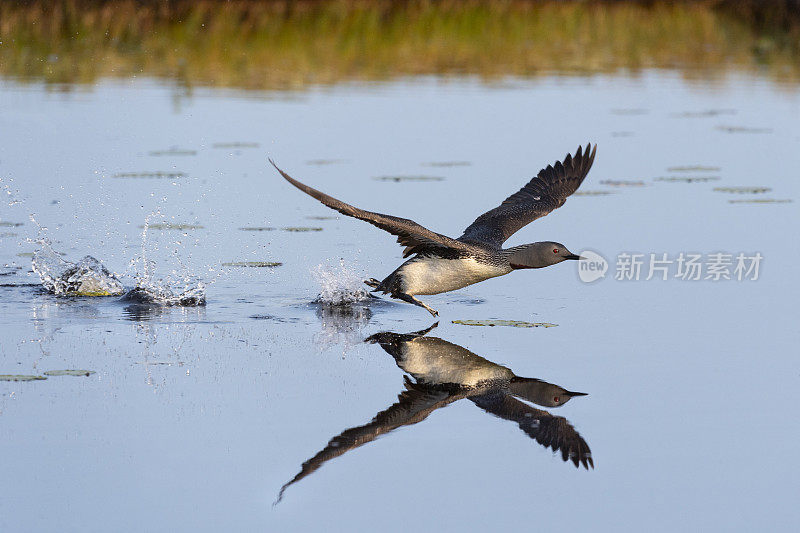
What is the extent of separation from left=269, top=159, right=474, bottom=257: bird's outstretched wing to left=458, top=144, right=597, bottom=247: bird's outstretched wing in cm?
75

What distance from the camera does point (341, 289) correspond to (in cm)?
1022

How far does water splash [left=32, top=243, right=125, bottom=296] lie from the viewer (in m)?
10.3

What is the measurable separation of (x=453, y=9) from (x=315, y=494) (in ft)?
101

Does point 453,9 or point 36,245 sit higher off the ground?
point 453,9

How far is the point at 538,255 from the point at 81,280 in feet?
11.8

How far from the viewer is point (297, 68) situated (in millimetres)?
27562

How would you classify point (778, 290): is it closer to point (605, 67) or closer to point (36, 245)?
point (36, 245)

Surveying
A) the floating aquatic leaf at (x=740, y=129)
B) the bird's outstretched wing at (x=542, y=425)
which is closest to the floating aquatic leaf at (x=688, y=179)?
the floating aquatic leaf at (x=740, y=129)

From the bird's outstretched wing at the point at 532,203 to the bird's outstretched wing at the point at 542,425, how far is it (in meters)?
2.71

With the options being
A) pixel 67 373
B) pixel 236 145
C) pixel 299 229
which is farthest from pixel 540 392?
pixel 236 145

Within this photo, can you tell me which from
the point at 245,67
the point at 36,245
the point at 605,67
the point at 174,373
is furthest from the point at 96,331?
the point at 605,67

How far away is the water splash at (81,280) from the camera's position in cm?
1027

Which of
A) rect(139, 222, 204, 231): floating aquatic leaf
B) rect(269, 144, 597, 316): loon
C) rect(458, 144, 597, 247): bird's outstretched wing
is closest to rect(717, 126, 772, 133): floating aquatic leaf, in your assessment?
rect(458, 144, 597, 247): bird's outstretched wing

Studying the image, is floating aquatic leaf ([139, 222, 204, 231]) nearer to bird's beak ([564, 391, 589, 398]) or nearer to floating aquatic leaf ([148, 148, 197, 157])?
floating aquatic leaf ([148, 148, 197, 157])
